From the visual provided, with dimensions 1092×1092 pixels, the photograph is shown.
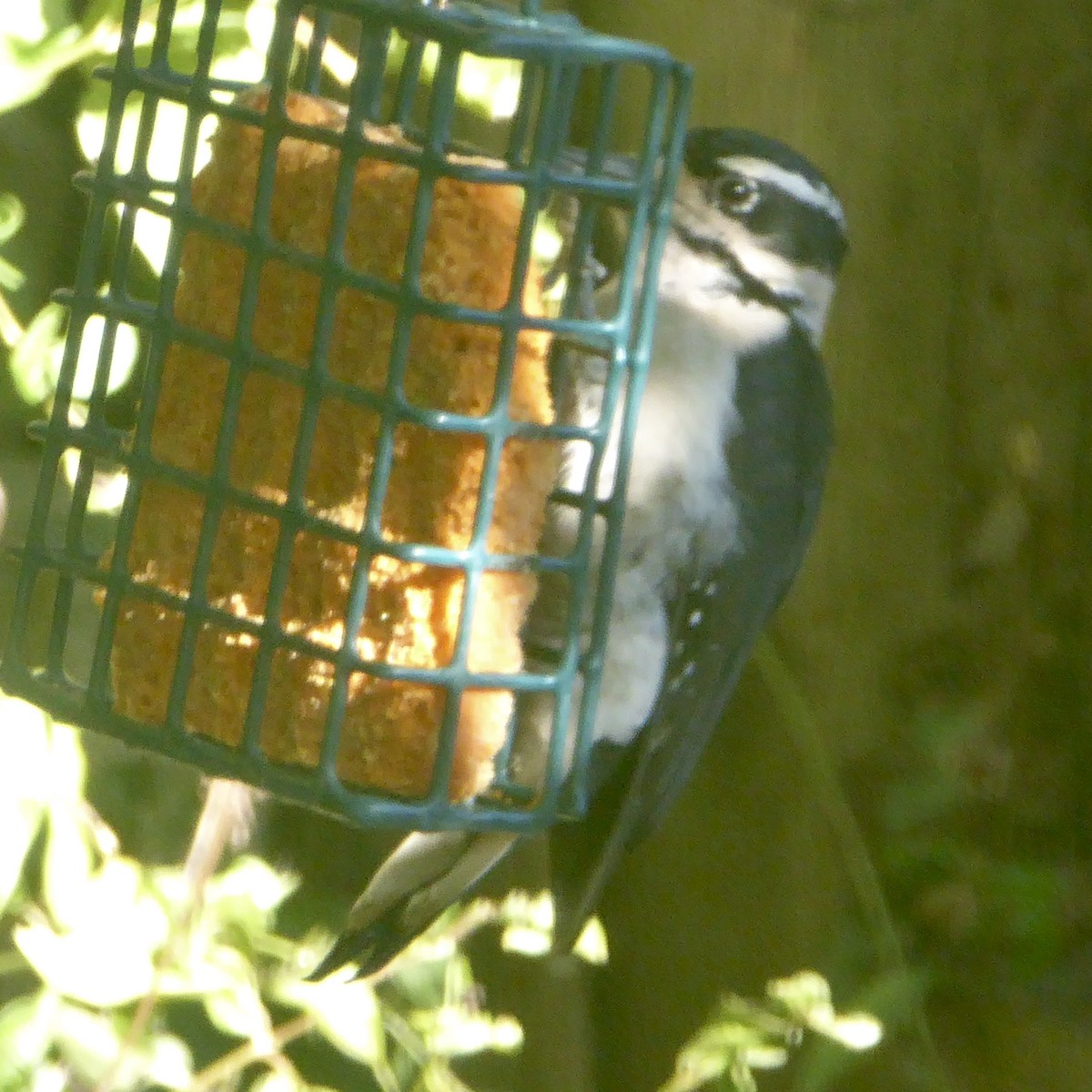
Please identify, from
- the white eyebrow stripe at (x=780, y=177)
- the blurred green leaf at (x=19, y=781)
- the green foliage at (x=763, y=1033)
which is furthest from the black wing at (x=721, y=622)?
the blurred green leaf at (x=19, y=781)

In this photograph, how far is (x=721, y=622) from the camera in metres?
1.45

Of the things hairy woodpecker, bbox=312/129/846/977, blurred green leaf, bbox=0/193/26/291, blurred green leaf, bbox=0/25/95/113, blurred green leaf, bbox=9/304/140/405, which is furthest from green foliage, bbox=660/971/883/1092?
blurred green leaf, bbox=0/25/95/113

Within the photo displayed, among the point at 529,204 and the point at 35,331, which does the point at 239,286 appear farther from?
the point at 35,331

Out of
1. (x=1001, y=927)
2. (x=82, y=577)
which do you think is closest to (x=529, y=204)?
(x=82, y=577)

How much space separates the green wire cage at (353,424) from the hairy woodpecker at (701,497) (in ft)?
1.00

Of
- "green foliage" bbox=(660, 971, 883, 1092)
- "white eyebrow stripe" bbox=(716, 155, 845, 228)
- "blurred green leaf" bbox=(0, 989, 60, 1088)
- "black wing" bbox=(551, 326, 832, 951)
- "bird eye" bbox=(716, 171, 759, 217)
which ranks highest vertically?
"white eyebrow stripe" bbox=(716, 155, 845, 228)

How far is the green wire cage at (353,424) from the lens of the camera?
3.10 feet

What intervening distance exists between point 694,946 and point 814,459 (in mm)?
851

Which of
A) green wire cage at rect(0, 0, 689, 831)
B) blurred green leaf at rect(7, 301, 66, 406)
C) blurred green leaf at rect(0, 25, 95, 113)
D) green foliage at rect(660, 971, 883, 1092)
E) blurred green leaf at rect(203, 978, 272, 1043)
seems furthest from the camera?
green foliage at rect(660, 971, 883, 1092)

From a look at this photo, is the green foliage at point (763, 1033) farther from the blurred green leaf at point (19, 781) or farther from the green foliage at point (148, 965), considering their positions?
the blurred green leaf at point (19, 781)

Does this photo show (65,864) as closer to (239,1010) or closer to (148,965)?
(148,965)

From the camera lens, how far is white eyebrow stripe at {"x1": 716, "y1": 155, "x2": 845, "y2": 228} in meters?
1.45

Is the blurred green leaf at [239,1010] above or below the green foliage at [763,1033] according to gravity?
above

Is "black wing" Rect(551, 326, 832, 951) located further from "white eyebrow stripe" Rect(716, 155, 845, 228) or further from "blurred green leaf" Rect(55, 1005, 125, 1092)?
"blurred green leaf" Rect(55, 1005, 125, 1092)
